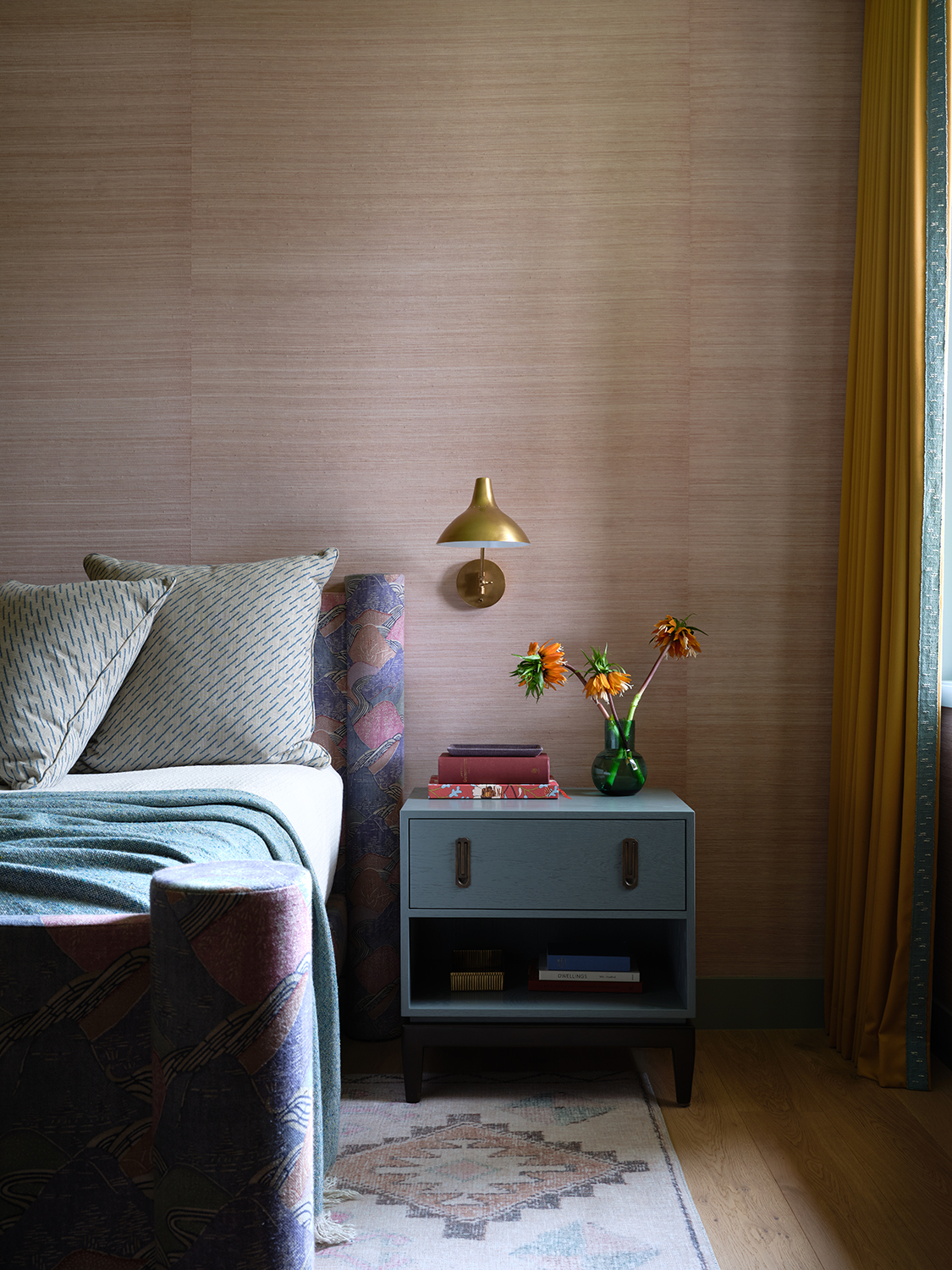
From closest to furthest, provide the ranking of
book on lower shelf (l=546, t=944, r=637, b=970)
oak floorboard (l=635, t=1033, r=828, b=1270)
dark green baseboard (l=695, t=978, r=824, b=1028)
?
oak floorboard (l=635, t=1033, r=828, b=1270)
book on lower shelf (l=546, t=944, r=637, b=970)
dark green baseboard (l=695, t=978, r=824, b=1028)

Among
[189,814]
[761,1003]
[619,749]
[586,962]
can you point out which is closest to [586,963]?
[586,962]

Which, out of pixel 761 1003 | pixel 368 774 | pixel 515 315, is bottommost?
pixel 761 1003

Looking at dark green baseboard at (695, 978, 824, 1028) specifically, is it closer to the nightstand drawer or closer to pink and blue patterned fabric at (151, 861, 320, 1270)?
the nightstand drawer

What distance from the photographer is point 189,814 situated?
4.23 ft

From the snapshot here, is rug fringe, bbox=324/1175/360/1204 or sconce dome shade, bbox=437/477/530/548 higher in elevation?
sconce dome shade, bbox=437/477/530/548

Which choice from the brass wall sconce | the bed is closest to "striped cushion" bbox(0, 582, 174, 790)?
the bed

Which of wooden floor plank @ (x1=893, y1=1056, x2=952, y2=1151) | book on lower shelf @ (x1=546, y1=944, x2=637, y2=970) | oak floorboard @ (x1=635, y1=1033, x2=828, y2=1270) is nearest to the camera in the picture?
oak floorboard @ (x1=635, y1=1033, x2=828, y2=1270)

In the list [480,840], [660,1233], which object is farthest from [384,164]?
[660,1233]

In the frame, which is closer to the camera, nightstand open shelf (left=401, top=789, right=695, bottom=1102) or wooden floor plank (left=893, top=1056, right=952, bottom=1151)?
wooden floor plank (left=893, top=1056, right=952, bottom=1151)

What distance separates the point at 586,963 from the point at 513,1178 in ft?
1.61

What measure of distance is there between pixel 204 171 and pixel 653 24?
1194 millimetres

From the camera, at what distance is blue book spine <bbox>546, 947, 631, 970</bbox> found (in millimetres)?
2008

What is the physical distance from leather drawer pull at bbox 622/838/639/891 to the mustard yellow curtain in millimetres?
545

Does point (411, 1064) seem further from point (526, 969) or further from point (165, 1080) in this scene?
point (165, 1080)
